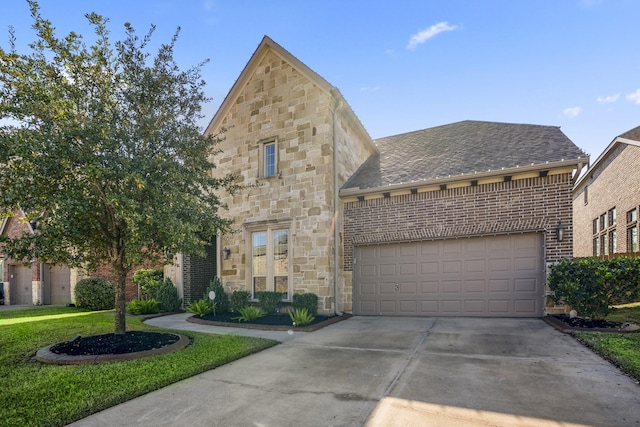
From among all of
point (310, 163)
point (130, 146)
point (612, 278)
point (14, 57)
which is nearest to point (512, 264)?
point (612, 278)

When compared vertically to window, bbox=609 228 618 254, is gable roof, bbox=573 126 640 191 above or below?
above

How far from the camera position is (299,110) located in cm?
1105

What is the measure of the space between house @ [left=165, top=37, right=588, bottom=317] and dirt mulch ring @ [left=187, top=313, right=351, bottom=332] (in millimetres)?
622

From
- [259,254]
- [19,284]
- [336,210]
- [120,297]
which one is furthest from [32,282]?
[336,210]

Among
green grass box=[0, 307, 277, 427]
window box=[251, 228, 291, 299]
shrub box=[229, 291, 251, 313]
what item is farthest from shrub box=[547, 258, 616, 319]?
shrub box=[229, 291, 251, 313]

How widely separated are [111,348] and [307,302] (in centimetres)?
501

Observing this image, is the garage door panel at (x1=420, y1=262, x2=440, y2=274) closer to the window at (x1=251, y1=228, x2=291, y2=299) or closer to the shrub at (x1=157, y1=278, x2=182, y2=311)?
the window at (x1=251, y1=228, x2=291, y2=299)

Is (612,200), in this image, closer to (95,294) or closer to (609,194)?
(609,194)

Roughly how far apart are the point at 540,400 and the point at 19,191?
7.78 m

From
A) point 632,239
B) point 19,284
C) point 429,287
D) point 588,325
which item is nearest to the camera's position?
point 588,325

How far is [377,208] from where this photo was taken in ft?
34.7

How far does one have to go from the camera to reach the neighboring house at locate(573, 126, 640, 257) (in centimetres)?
1476

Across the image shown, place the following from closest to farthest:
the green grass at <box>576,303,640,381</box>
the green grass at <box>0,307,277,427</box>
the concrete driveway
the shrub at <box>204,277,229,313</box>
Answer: the concrete driveway < the green grass at <box>0,307,277,427</box> < the green grass at <box>576,303,640,381</box> < the shrub at <box>204,277,229,313</box>

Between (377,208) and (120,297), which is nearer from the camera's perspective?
(120,297)
